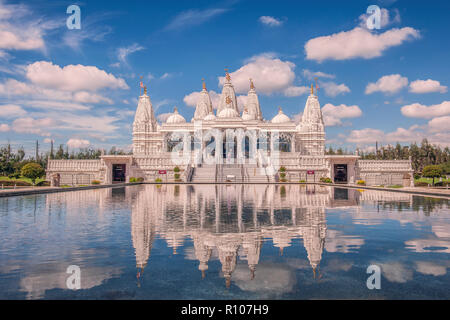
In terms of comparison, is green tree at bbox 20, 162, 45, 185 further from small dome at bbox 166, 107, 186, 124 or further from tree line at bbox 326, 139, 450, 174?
tree line at bbox 326, 139, 450, 174

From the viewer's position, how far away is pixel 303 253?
740 cm

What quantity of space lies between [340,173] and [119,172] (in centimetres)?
3319

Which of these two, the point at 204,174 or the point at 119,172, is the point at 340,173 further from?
the point at 119,172

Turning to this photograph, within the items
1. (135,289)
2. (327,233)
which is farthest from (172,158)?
(135,289)

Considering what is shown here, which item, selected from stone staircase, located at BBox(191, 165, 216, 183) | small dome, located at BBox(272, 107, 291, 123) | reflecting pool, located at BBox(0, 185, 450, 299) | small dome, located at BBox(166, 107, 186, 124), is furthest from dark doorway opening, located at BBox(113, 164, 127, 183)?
reflecting pool, located at BBox(0, 185, 450, 299)

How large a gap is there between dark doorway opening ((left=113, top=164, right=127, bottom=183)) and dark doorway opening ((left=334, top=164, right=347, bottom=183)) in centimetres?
3138

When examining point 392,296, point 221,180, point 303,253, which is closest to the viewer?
A: point 392,296

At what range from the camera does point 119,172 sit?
51.6 meters

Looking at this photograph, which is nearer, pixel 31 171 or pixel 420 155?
pixel 31 171

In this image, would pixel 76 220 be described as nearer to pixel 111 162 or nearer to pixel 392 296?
pixel 392 296

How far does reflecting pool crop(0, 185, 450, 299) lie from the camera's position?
17.2ft

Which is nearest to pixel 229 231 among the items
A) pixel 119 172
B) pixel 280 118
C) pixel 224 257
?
pixel 224 257
